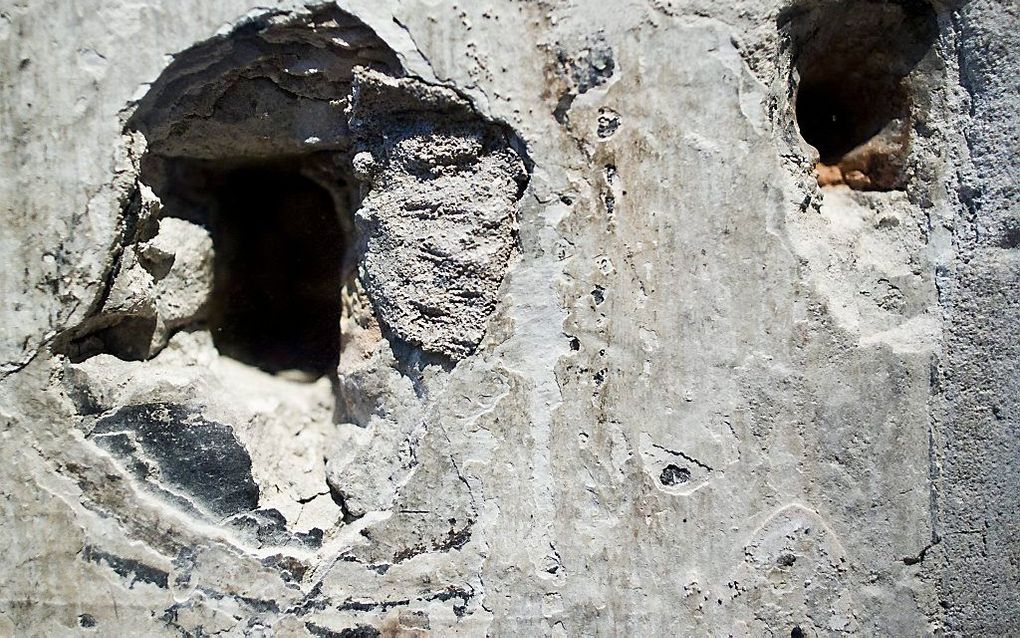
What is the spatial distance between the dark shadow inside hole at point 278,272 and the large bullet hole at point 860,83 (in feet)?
3.09

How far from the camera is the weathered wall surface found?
1.31m

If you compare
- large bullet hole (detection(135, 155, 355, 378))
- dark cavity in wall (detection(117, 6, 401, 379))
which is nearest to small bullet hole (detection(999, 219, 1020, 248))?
dark cavity in wall (detection(117, 6, 401, 379))


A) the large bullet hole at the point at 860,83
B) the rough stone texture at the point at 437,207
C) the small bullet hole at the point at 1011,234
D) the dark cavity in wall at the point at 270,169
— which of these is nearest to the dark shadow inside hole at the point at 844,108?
the large bullet hole at the point at 860,83

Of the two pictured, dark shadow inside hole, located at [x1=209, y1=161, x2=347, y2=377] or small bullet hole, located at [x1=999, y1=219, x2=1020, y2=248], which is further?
dark shadow inside hole, located at [x1=209, y1=161, x2=347, y2=377]

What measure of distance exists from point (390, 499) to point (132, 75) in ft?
2.73

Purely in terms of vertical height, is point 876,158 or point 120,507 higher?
point 876,158

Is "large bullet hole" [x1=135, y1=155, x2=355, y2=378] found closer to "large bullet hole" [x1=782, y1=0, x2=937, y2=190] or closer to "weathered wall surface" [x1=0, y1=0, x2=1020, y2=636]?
"weathered wall surface" [x1=0, y1=0, x2=1020, y2=636]

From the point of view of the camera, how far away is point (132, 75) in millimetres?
1315

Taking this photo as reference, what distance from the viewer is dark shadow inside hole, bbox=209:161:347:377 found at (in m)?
1.64

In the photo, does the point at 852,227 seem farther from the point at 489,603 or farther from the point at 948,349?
the point at 489,603

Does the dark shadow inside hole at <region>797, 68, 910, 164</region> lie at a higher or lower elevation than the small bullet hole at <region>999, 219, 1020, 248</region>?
higher

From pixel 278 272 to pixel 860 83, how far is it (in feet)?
3.88

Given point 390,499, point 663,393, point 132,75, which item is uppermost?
point 132,75

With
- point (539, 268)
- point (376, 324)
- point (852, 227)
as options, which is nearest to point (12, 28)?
point (376, 324)
